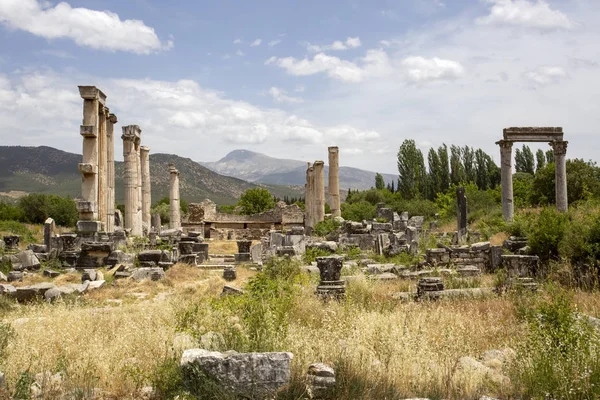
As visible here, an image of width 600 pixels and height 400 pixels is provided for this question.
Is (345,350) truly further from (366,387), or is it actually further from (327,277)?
(327,277)

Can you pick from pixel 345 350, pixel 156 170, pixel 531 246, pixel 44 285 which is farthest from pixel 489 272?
pixel 156 170

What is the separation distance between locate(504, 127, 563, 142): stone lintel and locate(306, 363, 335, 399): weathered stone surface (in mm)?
23068

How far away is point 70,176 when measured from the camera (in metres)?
154

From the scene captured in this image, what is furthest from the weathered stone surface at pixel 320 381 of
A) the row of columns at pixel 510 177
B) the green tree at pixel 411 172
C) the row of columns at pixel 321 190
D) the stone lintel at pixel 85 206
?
the green tree at pixel 411 172

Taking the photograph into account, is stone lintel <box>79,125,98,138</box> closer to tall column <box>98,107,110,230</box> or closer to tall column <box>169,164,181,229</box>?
tall column <box>98,107,110,230</box>

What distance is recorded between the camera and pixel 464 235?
24125 mm

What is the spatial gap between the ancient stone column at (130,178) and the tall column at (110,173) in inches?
49.3

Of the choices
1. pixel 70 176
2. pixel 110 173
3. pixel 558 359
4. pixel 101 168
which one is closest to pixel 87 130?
pixel 101 168

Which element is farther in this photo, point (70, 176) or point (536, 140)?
point (70, 176)

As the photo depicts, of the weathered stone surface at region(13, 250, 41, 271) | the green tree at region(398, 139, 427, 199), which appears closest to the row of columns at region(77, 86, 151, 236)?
the weathered stone surface at region(13, 250, 41, 271)

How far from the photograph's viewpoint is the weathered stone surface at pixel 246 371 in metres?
5.10

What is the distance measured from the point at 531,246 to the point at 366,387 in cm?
1089

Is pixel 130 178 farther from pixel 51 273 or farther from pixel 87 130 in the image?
pixel 51 273

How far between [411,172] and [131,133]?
4034 centimetres
